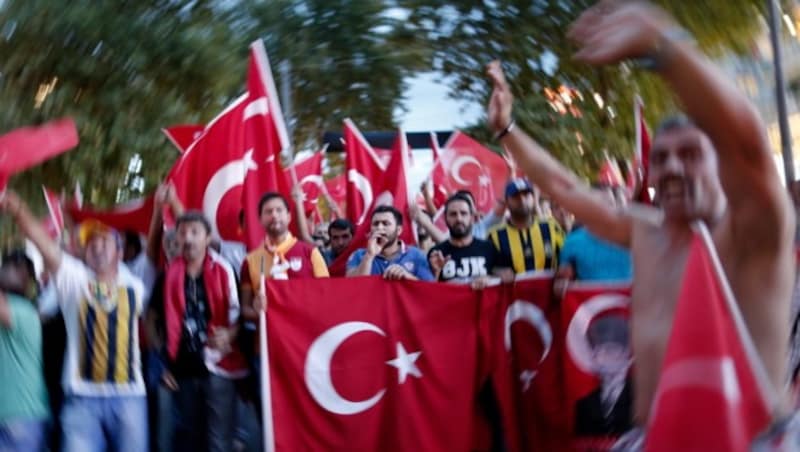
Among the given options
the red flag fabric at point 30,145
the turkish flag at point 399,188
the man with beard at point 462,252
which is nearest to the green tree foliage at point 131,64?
the turkish flag at point 399,188

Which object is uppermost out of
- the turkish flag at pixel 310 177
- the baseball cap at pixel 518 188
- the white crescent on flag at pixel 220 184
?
the turkish flag at pixel 310 177

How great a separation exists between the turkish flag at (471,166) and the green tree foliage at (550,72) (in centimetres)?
763

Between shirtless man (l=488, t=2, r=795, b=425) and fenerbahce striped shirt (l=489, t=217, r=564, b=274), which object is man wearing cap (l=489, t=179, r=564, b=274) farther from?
shirtless man (l=488, t=2, r=795, b=425)

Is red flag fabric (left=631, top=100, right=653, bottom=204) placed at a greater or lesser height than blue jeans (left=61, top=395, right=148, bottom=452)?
greater

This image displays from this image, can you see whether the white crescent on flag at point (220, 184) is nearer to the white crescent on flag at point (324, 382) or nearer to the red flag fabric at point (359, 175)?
the white crescent on flag at point (324, 382)

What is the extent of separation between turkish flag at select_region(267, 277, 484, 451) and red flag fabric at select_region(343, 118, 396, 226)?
4330 mm

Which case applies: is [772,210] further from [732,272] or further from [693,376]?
[693,376]

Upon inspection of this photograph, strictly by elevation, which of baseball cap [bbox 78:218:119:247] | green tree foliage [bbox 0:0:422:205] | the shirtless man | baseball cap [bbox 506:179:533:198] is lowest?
the shirtless man

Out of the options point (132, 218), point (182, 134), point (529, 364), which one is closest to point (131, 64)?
point (182, 134)

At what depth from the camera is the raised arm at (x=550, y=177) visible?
152 inches

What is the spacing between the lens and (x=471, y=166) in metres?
14.0

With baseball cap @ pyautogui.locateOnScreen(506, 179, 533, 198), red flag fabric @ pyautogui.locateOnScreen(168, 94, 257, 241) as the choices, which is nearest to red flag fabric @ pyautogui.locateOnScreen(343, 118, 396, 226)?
red flag fabric @ pyautogui.locateOnScreen(168, 94, 257, 241)

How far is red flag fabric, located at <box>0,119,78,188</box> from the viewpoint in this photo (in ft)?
19.4

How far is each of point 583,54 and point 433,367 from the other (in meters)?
3.98
